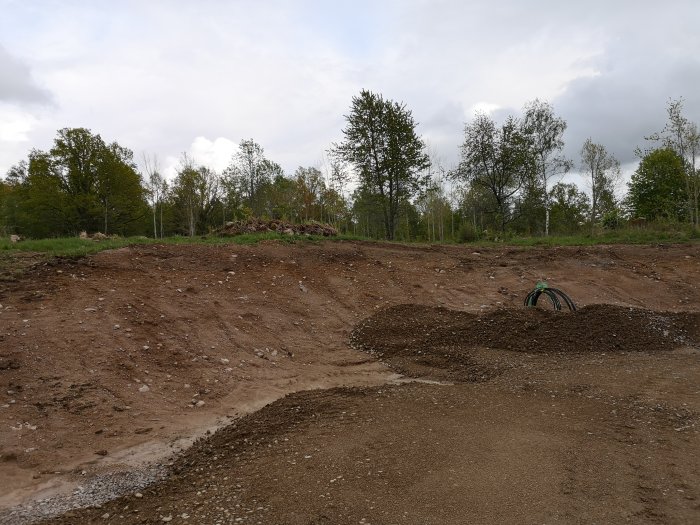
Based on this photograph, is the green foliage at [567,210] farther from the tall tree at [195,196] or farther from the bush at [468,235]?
the tall tree at [195,196]

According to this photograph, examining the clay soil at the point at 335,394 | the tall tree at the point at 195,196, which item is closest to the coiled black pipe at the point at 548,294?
the clay soil at the point at 335,394

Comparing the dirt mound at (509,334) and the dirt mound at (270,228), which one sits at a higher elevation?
the dirt mound at (270,228)

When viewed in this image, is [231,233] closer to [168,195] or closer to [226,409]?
[226,409]

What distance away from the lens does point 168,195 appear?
32.7m

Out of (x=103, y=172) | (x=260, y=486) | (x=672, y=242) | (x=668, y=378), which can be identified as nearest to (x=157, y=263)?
(x=260, y=486)

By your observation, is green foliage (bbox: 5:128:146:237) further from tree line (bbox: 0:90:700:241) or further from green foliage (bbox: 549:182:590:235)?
green foliage (bbox: 549:182:590:235)

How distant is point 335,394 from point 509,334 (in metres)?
3.74

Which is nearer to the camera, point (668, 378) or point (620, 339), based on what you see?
point (668, 378)

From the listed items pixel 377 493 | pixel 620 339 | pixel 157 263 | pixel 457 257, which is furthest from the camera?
pixel 457 257

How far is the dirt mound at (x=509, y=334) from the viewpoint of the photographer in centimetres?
759

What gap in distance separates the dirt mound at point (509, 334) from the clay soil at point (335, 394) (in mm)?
44

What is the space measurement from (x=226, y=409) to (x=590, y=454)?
397cm

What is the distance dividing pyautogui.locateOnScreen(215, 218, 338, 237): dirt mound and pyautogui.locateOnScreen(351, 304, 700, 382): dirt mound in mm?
5834

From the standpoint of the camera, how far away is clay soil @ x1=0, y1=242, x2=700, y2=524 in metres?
3.58
